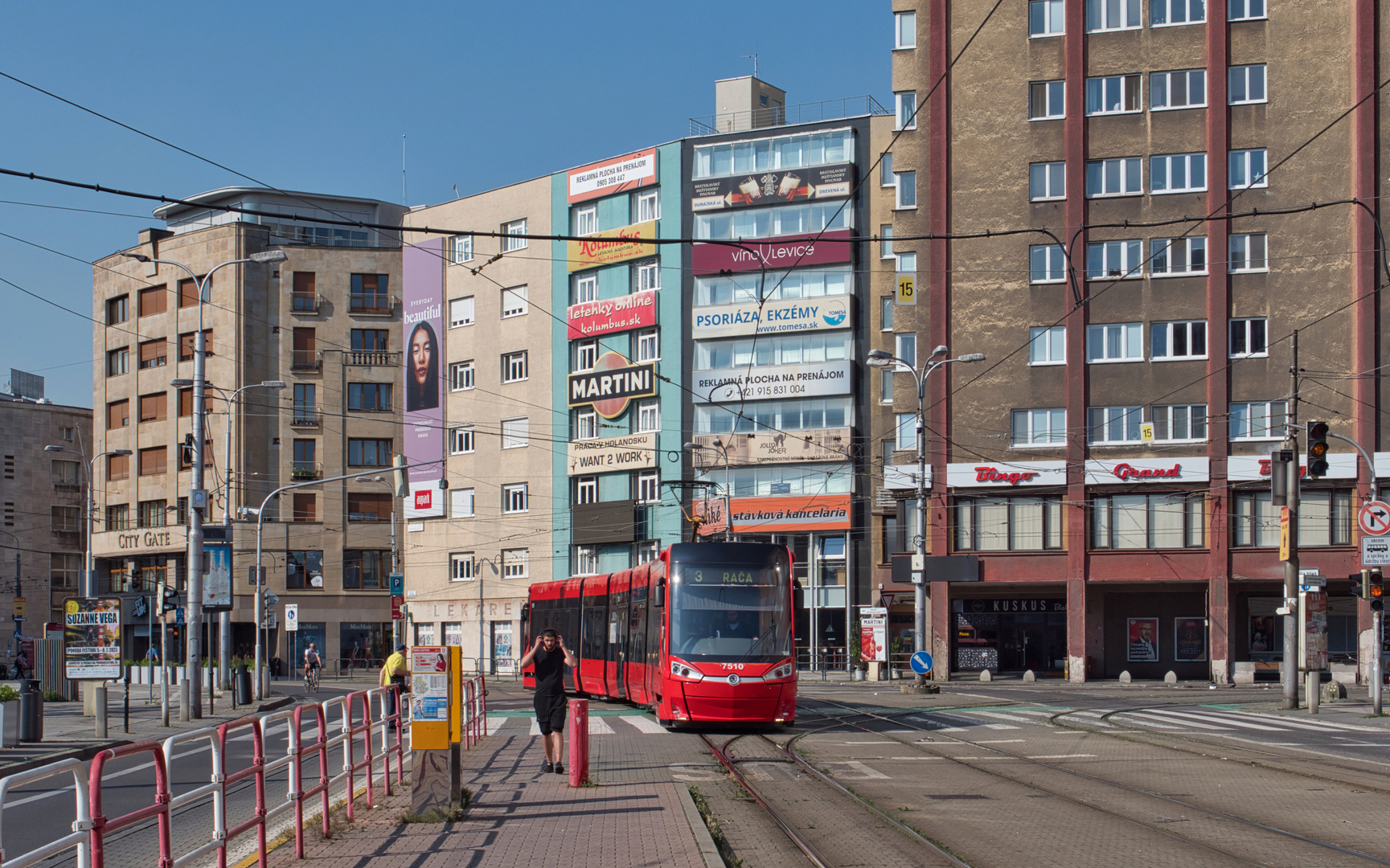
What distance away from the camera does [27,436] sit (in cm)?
8775

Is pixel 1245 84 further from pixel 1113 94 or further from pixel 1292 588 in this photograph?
pixel 1292 588

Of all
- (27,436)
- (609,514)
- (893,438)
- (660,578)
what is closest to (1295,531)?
Result: (660,578)

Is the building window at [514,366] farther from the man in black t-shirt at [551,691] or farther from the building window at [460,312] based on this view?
the man in black t-shirt at [551,691]

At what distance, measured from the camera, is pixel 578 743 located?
1385 centimetres

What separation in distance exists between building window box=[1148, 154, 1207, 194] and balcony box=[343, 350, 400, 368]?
4306cm

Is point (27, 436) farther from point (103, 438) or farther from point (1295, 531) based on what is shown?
point (1295, 531)

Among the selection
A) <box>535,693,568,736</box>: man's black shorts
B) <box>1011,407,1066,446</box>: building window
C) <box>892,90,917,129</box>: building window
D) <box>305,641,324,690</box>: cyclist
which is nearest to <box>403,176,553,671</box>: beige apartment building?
<box>305,641,324,690</box>: cyclist

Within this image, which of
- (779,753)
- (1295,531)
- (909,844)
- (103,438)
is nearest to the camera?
(909,844)

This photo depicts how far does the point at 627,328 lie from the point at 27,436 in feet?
159

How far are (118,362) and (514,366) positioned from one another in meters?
27.1

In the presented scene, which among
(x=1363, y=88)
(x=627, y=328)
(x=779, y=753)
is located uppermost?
(x=1363, y=88)

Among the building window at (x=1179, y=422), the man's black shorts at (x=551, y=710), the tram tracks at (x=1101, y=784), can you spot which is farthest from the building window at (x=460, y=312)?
the man's black shorts at (x=551, y=710)

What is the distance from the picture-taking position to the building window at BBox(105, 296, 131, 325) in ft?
255

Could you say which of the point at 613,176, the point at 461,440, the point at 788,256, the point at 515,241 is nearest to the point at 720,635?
the point at 788,256
